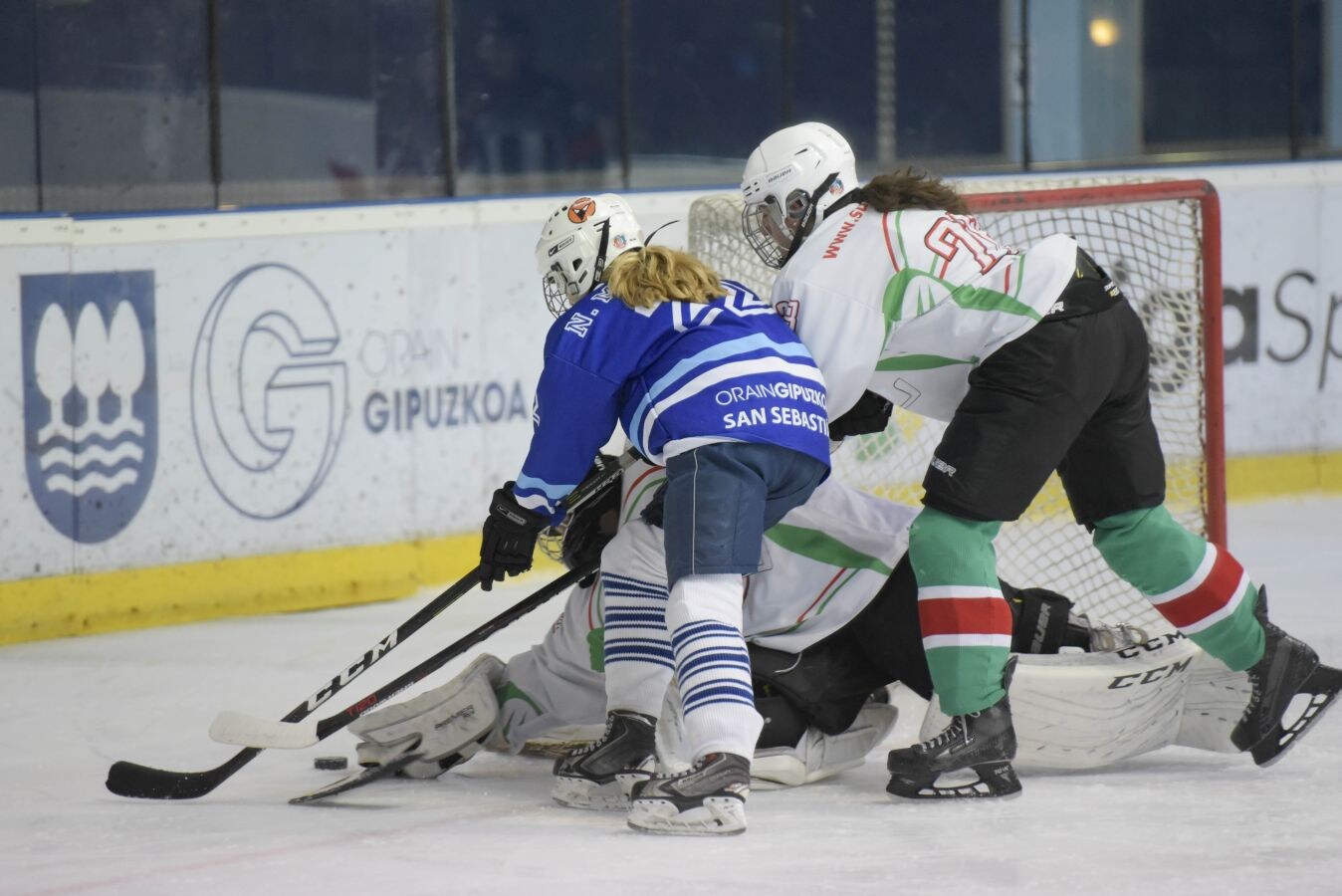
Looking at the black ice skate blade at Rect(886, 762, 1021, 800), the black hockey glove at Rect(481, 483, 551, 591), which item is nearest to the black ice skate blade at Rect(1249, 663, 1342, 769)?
the black ice skate blade at Rect(886, 762, 1021, 800)

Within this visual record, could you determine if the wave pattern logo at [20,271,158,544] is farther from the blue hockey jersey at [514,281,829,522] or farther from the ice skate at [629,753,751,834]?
the ice skate at [629,753,751,834]

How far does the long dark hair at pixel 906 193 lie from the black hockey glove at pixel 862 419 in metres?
0.33

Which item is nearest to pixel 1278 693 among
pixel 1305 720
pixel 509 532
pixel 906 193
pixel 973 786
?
pixel 1305 720

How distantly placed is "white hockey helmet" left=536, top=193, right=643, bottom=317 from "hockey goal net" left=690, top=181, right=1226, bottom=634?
0.93 meters

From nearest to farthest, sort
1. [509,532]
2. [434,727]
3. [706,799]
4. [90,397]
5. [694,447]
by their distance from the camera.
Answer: [706,799]
[694,447]
[509,532]
[434,727]
[90,397]

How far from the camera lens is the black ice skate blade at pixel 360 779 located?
2965mm

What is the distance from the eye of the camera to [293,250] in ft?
16.0

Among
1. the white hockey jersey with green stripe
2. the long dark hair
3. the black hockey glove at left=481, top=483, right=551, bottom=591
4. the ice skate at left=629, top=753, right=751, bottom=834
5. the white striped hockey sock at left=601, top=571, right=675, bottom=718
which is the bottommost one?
the ice skate at left=629, top=753, right=751, bottom=834

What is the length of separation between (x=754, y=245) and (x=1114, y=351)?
620 millimetres

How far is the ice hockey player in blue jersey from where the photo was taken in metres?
2.66

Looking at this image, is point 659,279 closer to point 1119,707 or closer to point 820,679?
point 820,679

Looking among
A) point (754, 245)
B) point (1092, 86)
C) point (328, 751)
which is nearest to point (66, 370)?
point (328, 751)

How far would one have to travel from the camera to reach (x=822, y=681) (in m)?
3.06

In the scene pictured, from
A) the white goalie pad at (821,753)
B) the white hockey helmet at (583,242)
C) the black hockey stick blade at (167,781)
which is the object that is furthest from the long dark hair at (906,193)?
the black hockey stick blade at (167,781)
